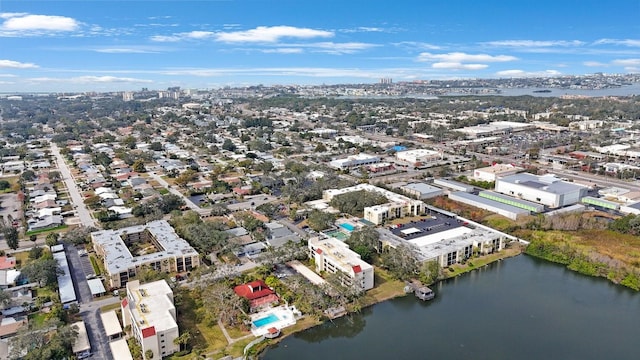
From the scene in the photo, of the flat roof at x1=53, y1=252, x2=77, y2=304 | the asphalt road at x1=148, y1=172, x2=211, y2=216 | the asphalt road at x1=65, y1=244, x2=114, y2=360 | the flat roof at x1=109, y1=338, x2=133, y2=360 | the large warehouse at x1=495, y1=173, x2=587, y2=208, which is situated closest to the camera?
the flat roof at x1=109, y1=338, x2=133, y2=360

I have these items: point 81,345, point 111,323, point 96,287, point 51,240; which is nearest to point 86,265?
point 96,287

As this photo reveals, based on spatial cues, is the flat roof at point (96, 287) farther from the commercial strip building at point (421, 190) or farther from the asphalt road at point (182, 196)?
the commercial strip building at point (421, 190)

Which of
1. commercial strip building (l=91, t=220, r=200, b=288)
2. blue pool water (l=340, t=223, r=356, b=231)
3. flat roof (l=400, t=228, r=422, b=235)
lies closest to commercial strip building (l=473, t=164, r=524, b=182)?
flat roof (l=400, t=228, r=422, b=235)

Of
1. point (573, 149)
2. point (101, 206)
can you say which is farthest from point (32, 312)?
point (573, 149)

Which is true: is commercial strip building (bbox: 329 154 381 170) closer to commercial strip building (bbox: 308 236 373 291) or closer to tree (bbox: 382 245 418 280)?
commercial strip building (bbox: 308 236 373 291)

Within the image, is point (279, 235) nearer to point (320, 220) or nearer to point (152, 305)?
point (320, 220)

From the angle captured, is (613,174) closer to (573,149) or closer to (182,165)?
(573,149)
